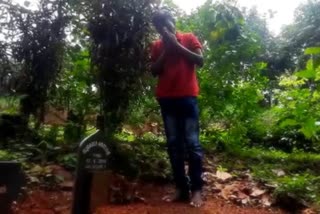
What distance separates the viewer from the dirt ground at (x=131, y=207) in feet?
12.8

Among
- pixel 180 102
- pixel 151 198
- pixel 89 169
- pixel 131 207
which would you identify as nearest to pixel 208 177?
pixel 151 198

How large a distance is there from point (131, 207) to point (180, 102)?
103cm

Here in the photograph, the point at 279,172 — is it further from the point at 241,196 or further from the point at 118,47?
the point at 118,47

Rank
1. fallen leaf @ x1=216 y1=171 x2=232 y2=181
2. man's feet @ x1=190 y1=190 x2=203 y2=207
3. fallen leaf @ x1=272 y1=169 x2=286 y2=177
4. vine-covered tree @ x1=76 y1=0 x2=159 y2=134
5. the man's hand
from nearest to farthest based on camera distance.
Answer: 1. man's feet @ x1=190 y1=190 x2=203 y2=207
2. the man's hand
3. vine-covered tree @ x1=76 y1=0 x2=159 y2=134
4. fallen leaf @ x1=216 y1=171 x2=232 y2=181
5. fallen leaf @ x1=272 y1=169 x2=286 y2=177

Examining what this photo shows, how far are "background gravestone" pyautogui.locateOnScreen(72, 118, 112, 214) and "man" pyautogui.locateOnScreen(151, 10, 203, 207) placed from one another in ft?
5.02

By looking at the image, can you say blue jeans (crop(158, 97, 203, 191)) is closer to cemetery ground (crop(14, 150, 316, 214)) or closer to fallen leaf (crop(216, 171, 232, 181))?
cemetery ground (crop(14, 150, 316, 214))

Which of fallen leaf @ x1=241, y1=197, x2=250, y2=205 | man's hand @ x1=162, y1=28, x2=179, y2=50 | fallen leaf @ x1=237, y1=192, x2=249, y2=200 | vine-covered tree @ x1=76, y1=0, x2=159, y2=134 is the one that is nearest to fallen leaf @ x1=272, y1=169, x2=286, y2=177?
fallen leaf @ x1=237, y1=192, x2=249, y2=200

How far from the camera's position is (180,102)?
438 cm

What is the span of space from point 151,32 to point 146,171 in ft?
5.09

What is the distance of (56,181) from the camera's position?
14.6ft

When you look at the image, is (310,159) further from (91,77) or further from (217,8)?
(91,77)

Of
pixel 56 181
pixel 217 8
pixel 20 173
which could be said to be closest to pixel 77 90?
pixel 56 181

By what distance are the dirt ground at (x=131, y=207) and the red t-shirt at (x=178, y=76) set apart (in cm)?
99

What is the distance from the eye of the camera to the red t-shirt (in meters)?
4.38
